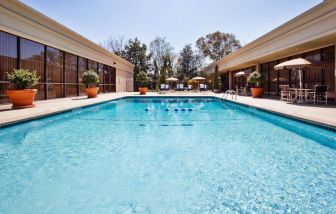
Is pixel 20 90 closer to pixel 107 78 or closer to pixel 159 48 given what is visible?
pixel 107 78

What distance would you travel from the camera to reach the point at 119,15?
21.9m

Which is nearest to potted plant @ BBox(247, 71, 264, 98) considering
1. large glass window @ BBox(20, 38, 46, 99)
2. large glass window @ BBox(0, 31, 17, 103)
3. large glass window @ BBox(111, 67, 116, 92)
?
large glass window @ BBox(20, 38, 46, 99)

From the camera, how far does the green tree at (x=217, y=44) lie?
3766 centimetres

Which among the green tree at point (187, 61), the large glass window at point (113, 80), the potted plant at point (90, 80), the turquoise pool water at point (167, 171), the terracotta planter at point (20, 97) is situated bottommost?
the turquoise pool water at point (167, 171)

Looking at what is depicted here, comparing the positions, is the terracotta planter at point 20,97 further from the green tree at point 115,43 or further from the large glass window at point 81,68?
the green tree at point 115,43

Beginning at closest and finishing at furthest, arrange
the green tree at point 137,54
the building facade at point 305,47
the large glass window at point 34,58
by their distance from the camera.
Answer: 1. the building facade at point 305,47
2. the large glass window at point 34,58
3. the green tree at point 137,54

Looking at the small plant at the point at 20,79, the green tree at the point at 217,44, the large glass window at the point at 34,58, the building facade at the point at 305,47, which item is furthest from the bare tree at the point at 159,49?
the small plant at the point at 20,79

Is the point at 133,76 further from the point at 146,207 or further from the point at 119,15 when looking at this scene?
the point at 146,207

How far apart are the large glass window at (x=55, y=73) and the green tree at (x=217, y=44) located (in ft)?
93.2

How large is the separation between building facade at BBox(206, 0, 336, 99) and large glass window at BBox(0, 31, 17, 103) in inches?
443

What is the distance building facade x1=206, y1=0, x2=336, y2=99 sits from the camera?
27.9 ft

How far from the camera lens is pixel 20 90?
7.85 m

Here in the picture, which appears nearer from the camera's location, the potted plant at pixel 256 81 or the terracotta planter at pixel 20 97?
the terracotta planter at pixel 20 97

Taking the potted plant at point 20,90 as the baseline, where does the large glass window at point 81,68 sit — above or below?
above
